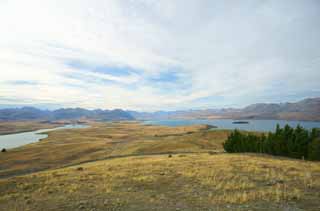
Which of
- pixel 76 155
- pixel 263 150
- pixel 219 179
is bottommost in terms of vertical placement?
pixel 76 155

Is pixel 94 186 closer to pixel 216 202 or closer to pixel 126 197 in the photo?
pixel 126 197

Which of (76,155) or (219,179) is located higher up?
(219,179)

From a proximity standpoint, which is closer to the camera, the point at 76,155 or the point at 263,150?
the point at 263,150

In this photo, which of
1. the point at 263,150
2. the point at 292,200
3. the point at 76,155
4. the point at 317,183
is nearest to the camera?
the point at 292,200

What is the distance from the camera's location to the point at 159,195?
9656mm

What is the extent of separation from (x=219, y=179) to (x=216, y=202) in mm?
4451

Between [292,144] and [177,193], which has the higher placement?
[177,193]

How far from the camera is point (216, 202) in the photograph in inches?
328

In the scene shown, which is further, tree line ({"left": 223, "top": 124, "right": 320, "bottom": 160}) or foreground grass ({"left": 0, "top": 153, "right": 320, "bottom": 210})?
tree line ({"left": 223, "top": 124, "right": 320, "bottom": 160})

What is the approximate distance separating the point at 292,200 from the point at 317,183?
4496mm

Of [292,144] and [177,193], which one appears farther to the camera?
[292,144]

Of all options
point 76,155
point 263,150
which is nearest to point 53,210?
point 263,150

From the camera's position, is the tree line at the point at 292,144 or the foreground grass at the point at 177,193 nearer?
the foreground grass at the point at 177,193

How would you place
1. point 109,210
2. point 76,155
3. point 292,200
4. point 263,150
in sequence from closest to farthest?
point 109,210 → point 292,200 → point 263,150 → point 76,155
